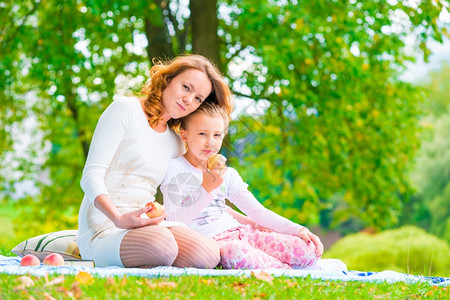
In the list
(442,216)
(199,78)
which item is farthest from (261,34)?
(442,216)

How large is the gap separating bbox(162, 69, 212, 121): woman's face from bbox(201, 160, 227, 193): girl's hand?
0.45 metres

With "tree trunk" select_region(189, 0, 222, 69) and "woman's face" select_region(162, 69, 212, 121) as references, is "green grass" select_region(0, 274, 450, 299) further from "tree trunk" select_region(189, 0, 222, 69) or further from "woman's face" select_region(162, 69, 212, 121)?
"tree trunk" select_region(189, 0, 222, 69)

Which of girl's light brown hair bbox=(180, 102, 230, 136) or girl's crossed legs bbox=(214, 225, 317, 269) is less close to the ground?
girl's light brown hair bbox=(180, 102, 230, 136)

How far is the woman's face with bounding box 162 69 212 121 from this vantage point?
12.2 ft

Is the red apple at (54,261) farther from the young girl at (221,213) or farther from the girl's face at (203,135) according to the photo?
the girl's face at (203,135)

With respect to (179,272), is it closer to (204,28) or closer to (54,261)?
(54,261)

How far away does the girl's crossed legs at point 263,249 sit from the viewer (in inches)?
141

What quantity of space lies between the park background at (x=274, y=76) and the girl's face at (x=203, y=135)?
344cm

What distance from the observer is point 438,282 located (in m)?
3.62

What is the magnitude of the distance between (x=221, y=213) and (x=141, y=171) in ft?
2.38

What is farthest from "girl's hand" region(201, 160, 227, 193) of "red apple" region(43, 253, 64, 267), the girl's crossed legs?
"red apple" region(43, 253, 64, 267)

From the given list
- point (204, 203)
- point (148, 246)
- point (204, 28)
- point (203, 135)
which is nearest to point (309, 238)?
point (204, 203)

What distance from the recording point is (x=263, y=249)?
3908 mm

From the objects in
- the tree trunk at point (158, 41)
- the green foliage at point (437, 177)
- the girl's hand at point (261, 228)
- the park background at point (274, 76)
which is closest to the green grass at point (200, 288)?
the girl's hand at point (261, 228)
